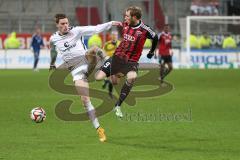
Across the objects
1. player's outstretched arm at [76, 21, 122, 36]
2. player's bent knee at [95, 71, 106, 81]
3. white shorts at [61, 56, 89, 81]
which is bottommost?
player's bent knee at [95, 71, 106, 81]

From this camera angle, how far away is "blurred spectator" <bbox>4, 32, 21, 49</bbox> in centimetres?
A: 4494

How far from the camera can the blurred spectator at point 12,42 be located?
1769 inches

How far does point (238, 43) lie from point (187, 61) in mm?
3951

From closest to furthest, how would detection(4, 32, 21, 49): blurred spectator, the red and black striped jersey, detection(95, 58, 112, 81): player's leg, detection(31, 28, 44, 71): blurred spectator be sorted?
1. detection(95, 58, 112, 81): player's leg
2. the red and black striped jersey
3. detection(31, 28, 44, 71): blurred spectator
4. detection(4, 32, 21, 49): blurred spectator

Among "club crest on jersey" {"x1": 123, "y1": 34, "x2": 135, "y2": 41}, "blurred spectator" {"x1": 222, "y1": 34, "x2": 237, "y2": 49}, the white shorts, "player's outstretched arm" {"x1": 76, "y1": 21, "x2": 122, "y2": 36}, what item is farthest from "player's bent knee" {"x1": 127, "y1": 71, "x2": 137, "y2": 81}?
"blurred spectator" {"x1": 222, "y1": 34, "x2": 237, "y2": 49}

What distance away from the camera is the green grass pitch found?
11055 millimetres

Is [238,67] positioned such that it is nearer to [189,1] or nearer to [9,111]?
[189,1]

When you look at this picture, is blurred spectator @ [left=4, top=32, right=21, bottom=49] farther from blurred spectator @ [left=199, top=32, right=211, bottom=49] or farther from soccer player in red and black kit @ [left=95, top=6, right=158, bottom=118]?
soccer player in red and black kit @ [left=95, top=6, right=158, bottom=118]

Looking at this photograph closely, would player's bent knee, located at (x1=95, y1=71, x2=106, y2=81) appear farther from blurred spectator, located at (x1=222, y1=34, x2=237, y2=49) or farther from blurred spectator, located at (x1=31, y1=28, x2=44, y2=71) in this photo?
blurred spectator, located at (x1=222, y1=34, x2=237, y2=49)

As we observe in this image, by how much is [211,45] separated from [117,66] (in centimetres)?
3261

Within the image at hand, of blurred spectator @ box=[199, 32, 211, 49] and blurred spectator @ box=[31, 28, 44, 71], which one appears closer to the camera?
blurred spectator @ box=[31, 28, 44, 71]

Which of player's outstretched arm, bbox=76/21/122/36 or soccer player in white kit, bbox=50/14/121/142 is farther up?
player's outstretched arm, bbox=76/21/122/36

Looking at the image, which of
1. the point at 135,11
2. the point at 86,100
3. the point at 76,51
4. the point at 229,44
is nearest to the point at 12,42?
the point at 229,44

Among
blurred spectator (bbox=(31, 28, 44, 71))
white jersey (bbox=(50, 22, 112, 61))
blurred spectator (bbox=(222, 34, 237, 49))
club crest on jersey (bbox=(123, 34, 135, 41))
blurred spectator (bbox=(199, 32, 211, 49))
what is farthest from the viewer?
blurred spectator (bbox=(199, 32, 211, 49))
